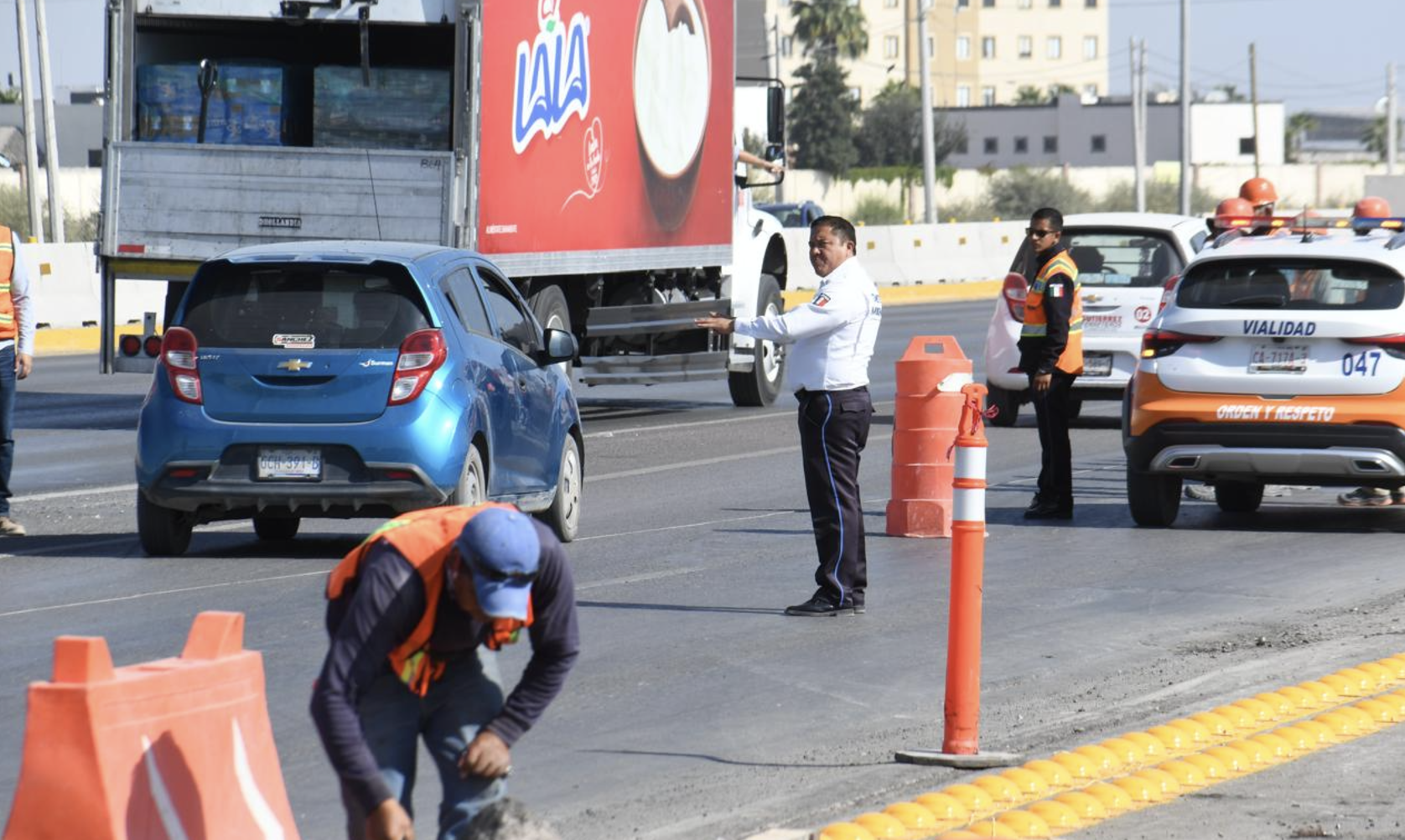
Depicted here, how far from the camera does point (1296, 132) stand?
493 feet

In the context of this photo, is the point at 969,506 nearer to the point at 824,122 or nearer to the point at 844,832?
the point at 844,832

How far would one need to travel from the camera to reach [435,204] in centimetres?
1697

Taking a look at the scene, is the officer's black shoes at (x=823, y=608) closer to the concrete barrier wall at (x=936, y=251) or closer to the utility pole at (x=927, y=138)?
the concrete barrier wall at (x=936, y=251)

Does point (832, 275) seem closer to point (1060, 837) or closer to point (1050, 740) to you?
point (1050, 740)

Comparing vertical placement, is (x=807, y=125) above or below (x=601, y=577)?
above

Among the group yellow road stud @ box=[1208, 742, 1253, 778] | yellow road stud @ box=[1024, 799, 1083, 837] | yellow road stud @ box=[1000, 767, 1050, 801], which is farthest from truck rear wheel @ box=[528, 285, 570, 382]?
yellow road stud @ box=[1024, 799, 1083, 837]

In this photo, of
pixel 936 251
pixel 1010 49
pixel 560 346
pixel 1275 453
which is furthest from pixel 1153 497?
pixel 1010 49

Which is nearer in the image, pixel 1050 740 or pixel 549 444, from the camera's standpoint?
pixel 1050 740

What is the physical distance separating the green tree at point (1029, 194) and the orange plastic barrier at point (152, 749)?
81.3 m

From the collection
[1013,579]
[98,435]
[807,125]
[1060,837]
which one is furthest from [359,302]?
[807,125]

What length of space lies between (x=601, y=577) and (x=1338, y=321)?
4585 millimetres

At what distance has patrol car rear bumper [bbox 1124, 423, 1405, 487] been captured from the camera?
42.9 ft

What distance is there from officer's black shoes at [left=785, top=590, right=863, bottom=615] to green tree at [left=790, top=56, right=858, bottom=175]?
10097 centimetres

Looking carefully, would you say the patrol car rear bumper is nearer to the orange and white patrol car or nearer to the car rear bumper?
the orange and white patrol car
